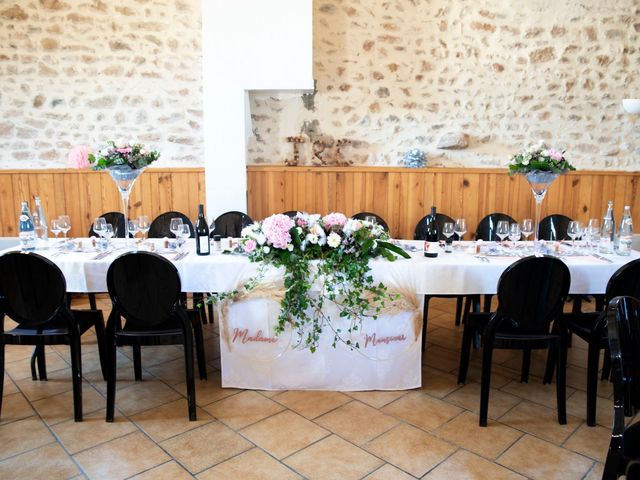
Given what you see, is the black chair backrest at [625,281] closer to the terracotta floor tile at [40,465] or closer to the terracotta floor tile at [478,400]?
the terracotta floor tile at [478,400]

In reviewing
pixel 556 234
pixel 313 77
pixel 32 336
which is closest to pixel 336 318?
pixel 32 336

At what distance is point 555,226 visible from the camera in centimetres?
462

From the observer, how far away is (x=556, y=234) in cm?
459

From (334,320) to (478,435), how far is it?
967 millimetres

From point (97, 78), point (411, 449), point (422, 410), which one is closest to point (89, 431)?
point (411, 449)

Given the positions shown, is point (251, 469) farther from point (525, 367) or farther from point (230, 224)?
point (230, 224)

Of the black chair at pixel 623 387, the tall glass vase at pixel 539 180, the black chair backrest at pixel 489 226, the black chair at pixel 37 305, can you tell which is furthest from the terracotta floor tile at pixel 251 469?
the black chair backrest at pixel 489 226

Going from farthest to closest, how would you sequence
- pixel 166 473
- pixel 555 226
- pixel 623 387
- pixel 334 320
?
1. pixel 555 226
2. pixel 334 320
3. pixel 166 473
4. pixel 623 387

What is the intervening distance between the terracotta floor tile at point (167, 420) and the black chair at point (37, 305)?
1.16 feet

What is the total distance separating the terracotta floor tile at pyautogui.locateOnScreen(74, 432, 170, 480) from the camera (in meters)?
2.41

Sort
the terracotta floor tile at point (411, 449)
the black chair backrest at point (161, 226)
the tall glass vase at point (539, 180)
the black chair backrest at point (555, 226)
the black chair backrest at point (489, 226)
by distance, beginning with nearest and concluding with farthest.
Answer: the terracotta floor tile at point (411, 449) < the tall glass vase at point (539, 180) < the black chair backrest at point (161, 226) < the black chair backrest at point (489, 226) < the black chair backrest at point (555, 226)

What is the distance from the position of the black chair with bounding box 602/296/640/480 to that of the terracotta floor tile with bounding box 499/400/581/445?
86 centimetres

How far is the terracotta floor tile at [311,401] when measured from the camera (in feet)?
9.74

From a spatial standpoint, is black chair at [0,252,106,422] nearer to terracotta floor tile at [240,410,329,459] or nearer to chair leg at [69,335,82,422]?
chair leg at [69,335,82,422]
